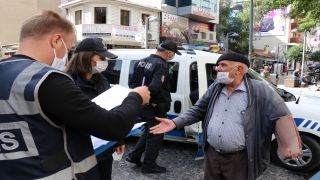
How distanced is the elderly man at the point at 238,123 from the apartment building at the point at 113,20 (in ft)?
67.2

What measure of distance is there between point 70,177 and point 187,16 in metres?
29.7

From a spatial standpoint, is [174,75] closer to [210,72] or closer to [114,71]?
[210,72]

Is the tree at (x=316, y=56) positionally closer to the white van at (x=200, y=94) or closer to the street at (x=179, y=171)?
the white van at (x=200, y=94)

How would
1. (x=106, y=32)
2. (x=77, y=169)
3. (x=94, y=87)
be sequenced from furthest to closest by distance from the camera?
(x=106, y=32) → (x=94, y=87) → (x=77, y=169)

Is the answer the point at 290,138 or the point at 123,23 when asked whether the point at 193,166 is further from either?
the point at 123,23

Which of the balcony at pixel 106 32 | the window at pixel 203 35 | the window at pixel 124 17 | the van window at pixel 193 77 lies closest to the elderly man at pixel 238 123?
the van window at pixel 193 77

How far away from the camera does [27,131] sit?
109 centimetres

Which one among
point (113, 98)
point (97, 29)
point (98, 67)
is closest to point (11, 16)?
point (97, 29)

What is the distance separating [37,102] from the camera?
→ 107 centimetres

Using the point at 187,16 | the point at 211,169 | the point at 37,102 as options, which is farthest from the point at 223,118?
the point at 187,16

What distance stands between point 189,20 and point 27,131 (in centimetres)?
3037

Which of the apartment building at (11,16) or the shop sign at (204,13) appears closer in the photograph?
the apartment building at (11,16)

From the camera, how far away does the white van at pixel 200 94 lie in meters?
3.97


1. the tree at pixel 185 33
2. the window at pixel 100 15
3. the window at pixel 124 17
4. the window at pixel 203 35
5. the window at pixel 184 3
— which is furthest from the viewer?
the window at pixel 203 35
